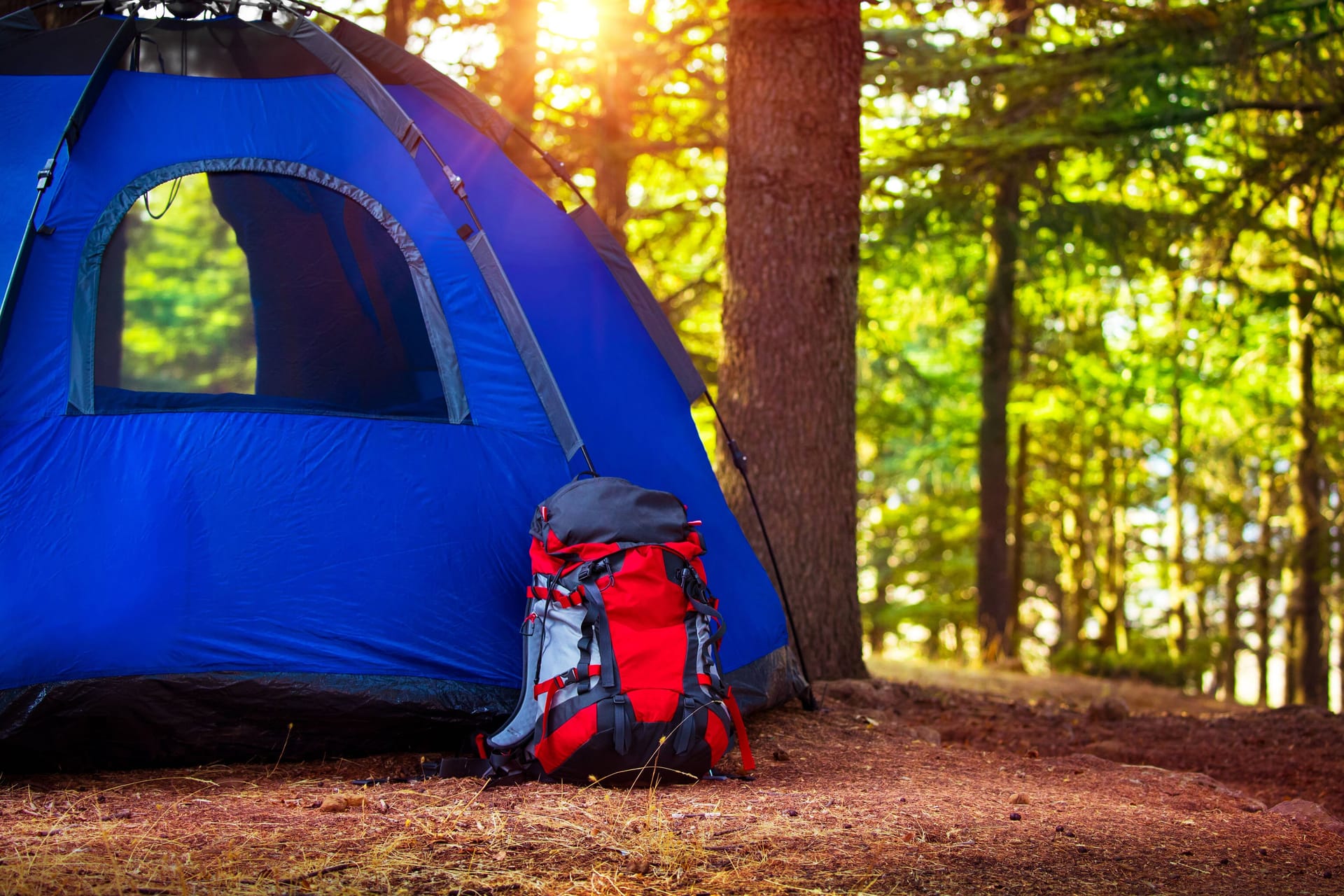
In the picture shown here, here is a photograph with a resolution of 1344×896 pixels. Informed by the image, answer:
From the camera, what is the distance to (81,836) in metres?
2.80

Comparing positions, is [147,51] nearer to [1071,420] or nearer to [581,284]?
[581,284]

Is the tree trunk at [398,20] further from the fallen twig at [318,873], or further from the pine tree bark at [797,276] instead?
the fallen twig at [318,873]

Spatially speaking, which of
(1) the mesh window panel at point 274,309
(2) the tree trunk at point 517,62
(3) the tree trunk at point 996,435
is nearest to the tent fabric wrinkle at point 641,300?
(1) the mesh window panel at point 274,309

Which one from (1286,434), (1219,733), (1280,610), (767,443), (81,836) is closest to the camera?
(81,836)

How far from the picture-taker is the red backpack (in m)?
3.47

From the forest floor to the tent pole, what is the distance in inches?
63.9

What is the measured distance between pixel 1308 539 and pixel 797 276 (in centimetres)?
876

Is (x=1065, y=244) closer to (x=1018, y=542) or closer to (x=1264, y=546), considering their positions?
(x=1018, y=542)

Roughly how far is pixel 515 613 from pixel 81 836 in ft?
5.15

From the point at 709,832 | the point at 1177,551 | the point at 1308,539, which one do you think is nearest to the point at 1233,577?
the point at 1177,551

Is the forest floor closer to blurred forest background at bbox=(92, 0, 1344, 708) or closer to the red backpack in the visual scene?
the red backpack

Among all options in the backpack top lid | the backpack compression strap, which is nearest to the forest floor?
the backpack compression strap

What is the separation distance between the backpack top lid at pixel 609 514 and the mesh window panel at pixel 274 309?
69 centimetres

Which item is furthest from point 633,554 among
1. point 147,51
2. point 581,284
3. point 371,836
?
point 147,51
